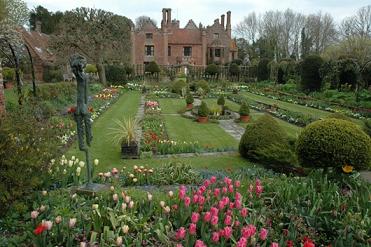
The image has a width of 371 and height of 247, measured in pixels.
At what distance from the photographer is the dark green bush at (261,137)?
29.8 feet

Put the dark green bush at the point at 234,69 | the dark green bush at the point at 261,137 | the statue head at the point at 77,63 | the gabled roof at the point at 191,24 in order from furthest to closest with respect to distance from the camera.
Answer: the gabled roof at the point at 191,24 < the dark green bush at the point at 234,69 < the dark green bush at the point at 261,137 < the statue head at the point at 77,63

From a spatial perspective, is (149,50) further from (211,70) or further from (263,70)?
(263,70)

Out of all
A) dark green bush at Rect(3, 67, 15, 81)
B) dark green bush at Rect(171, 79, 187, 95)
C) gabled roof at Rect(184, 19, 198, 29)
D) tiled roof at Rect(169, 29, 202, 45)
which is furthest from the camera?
gabled roof at Rect(184, 19, 198, 29)

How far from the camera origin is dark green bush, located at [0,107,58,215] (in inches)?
190

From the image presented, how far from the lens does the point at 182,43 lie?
51125 millimetres

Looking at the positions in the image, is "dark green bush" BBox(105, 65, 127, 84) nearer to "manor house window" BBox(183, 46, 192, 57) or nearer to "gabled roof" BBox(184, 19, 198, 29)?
"manor house window" BBox(183, 46, 192, 57)

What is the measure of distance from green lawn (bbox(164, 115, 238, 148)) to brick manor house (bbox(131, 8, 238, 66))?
32875 mm

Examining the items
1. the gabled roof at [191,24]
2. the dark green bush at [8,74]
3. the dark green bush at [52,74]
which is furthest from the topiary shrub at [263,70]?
the dark green bush at [8,74]

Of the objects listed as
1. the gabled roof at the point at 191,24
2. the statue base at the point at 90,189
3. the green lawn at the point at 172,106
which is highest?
the gabled roof at the point at 191,24

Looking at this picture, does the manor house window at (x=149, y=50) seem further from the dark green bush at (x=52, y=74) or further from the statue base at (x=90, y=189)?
the statue base at (x=90, y=189)

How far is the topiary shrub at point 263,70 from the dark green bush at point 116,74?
14.7 meters

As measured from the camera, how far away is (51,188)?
606 cm

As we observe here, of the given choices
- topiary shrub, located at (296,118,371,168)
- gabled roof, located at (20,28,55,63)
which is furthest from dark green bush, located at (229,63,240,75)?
topiary shrub, located at (296,118,371,168)

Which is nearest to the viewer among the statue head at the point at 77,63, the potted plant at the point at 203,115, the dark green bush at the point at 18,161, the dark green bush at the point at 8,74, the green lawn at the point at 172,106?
the dark green bush at the point at 18,161
